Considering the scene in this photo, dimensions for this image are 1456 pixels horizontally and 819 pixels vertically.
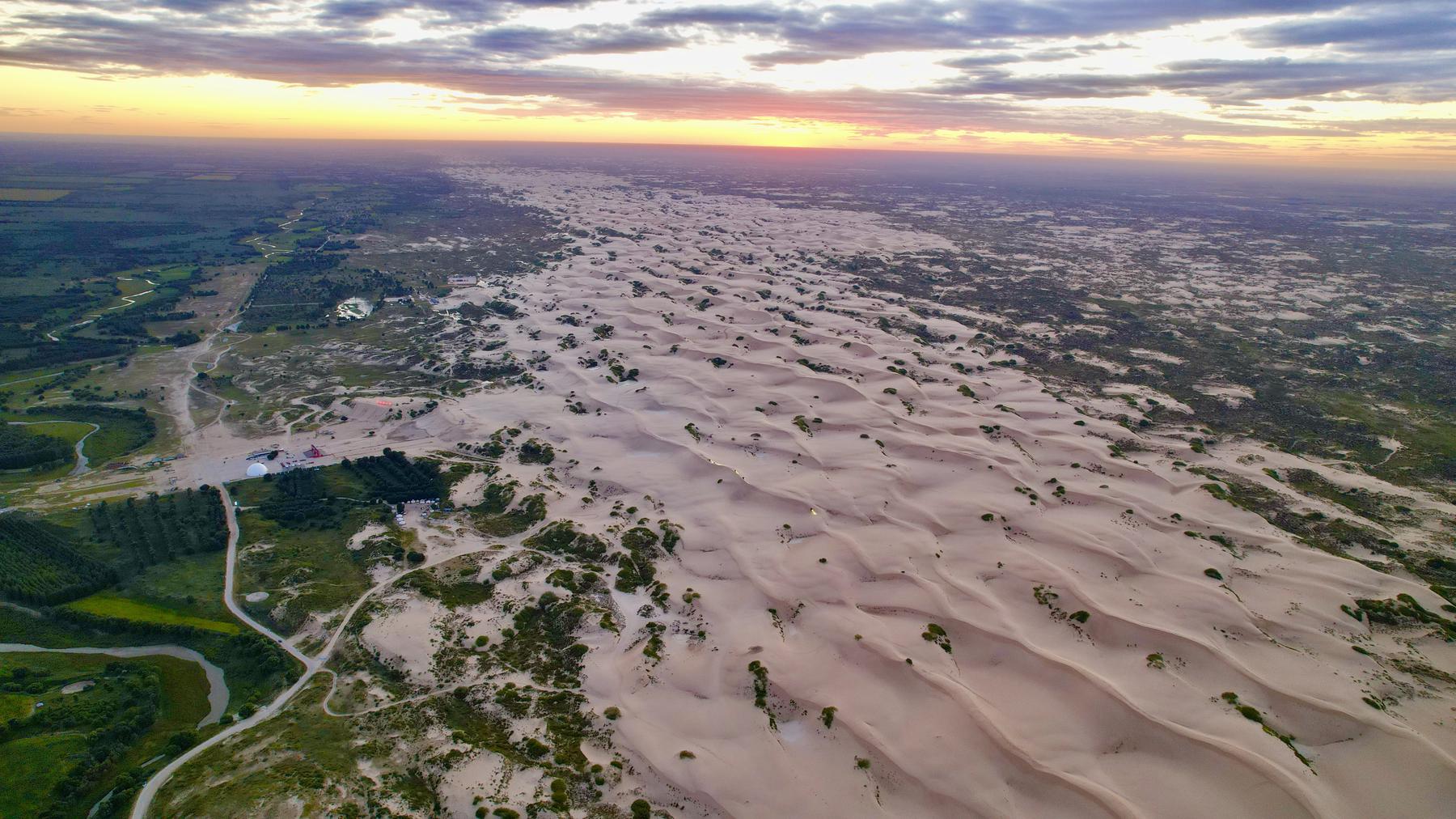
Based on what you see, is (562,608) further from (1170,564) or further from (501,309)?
(501,309)

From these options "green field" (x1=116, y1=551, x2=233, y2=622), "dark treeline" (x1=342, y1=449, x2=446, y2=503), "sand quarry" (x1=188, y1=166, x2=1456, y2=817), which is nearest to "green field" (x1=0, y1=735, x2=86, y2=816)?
"green field" (x1=116, y1=551, x2=233, y2=622)

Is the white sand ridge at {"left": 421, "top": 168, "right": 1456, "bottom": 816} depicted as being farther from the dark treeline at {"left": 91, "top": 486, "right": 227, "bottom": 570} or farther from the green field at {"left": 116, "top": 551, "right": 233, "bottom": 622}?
the green field at {"left": 116, "top": 551, "right": 233, "bottom": 622}

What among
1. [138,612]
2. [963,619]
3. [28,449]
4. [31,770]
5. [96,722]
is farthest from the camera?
[28,449]

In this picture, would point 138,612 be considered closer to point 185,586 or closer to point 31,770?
point 185,586

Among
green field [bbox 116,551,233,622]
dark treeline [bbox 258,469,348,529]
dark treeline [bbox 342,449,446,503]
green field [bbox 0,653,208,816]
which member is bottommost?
green field [bbox 0,653,208,816]

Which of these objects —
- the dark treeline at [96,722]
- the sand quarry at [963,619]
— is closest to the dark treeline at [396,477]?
the sand quarry at [963,619]

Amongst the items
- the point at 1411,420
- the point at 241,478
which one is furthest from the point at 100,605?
the point at 1411,420

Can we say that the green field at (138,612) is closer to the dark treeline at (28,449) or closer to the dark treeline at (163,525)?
the dark treeline at (163,525)

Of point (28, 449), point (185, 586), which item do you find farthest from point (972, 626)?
point (28, 449)

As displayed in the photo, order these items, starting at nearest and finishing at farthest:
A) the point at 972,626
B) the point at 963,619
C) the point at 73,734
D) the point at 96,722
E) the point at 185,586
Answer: the point at 73,734 < the point at 96,722 < the point at 972,626 < the point at 963,619 < the point at 185,586
